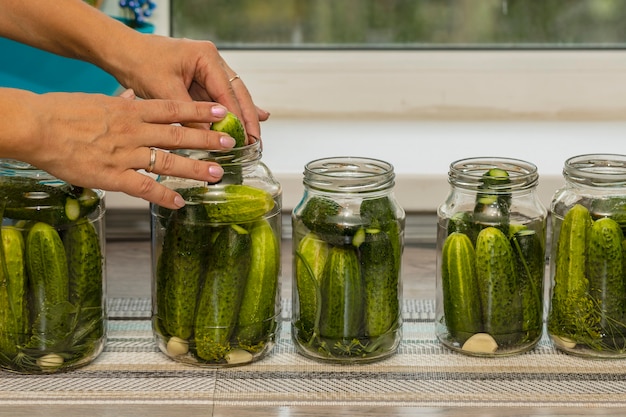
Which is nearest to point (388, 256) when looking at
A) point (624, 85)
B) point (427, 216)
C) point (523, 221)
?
point (523, 221)

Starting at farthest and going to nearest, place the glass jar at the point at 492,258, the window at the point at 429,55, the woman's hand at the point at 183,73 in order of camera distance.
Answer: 1. the window at the point at 429,55
2. the woman's hand at the point at 183,73
3. the glass jar at the point at 492,258

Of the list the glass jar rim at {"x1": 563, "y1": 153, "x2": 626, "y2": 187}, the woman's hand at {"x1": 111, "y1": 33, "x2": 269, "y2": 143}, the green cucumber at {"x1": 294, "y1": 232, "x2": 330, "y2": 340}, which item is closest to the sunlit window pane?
the woman's hand at {"x1": 111, "y1": 33, "x2": 269, "y2": 143}

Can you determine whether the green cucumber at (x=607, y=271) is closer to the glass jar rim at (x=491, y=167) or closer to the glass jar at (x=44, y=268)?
the glass jar rim at (x=491, y=167)

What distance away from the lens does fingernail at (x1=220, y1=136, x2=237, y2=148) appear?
103 centimetres

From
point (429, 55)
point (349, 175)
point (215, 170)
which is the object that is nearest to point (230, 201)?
point (215, 170)

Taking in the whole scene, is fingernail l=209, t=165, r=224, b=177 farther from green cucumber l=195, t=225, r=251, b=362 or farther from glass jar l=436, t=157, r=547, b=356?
glass jar l=436, t=157, r=547, b=356

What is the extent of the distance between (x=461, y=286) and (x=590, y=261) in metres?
0.14

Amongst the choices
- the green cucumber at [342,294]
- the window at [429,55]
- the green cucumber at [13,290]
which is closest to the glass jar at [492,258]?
the green cucumber at [342,294]

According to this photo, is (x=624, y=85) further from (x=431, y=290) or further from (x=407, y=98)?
(x=431, y=290)

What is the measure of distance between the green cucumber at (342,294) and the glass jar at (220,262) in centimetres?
7

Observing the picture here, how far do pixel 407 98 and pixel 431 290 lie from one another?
0.75 metres

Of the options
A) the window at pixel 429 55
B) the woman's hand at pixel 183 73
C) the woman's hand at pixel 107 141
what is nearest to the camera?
the woman's hand at pixel 107 141

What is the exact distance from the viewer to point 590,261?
1062 millimetres

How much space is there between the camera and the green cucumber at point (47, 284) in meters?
1.03
